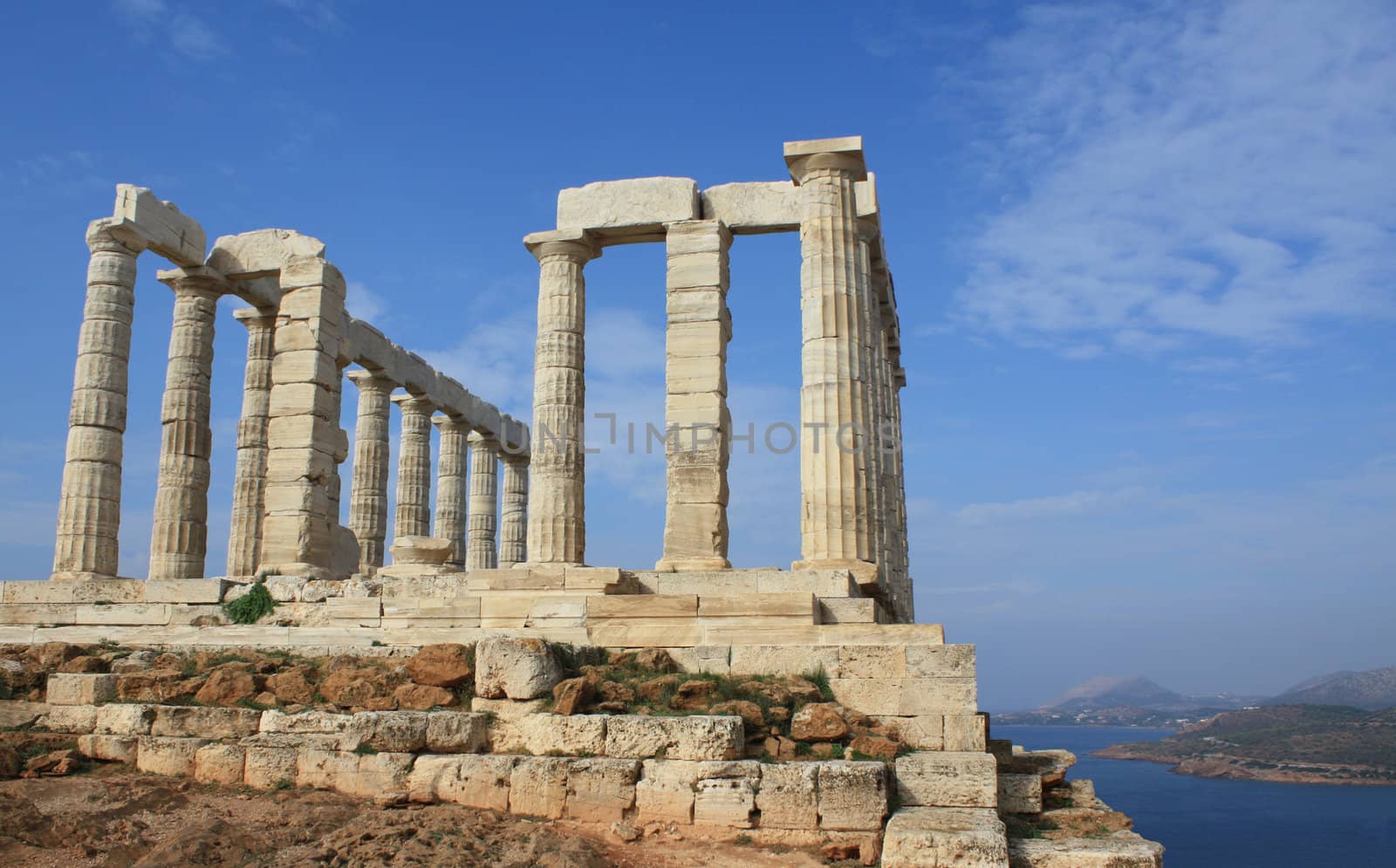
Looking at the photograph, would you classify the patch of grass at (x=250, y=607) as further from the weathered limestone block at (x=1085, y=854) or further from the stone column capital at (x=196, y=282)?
the weathered limestone block at (x=1085, y=854)

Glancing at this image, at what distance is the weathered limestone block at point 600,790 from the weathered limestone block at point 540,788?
75 millimetres

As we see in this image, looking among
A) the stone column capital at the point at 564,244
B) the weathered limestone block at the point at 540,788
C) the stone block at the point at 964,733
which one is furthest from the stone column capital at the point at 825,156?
the weathered limestone block at the point at 540,788

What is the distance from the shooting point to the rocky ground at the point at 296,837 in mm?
8984

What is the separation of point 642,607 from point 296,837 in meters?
6.49

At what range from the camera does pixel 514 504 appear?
37.9 m

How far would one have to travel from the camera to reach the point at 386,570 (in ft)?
73.9

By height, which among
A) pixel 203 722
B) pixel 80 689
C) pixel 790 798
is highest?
pixel 80 689

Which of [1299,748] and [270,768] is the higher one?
A: [270,768]

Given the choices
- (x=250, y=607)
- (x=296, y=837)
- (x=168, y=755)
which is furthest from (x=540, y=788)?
(x=250, y=607)

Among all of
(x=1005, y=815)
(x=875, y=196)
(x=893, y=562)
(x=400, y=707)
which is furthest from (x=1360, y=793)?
(x=400, y=707)

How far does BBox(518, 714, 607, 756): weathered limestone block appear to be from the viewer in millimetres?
10914

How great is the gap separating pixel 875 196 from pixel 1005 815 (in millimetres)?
12191

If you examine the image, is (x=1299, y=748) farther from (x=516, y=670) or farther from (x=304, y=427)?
(x=516, y=670)

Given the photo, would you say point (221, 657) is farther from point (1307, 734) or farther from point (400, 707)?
point (1307, 734)
